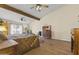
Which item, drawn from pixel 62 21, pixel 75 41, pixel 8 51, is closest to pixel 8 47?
pixel 8 51

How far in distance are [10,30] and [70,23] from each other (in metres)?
1.05

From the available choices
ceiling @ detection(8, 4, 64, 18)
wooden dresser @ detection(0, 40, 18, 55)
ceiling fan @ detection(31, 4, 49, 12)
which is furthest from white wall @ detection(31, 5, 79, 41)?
wooden dresser @ detection(0, 40, 18, 55)

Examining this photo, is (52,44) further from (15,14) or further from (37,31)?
(15,14)

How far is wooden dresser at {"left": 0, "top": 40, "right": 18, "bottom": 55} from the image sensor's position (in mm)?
2038

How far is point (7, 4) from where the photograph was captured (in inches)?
81.2

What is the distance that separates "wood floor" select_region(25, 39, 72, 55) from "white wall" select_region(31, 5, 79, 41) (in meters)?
0.10

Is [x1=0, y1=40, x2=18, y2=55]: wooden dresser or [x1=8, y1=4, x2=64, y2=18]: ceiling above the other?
[x1=8, y1=4, x2=64, y2=18]: ceiling

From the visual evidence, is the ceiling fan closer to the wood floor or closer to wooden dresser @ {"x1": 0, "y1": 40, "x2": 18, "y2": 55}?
the wood floor

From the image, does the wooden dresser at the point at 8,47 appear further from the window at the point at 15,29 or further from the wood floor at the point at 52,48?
the wood floor at the point at 52,48

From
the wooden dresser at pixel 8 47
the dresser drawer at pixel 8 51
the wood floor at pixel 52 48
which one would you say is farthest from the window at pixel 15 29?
the wood floor at pixel 52 48

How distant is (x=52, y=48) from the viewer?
2.12 metres

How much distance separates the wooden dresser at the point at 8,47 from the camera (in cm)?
204

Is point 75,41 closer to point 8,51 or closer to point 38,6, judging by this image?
point 38,6

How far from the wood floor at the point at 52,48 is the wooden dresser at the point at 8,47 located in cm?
26
